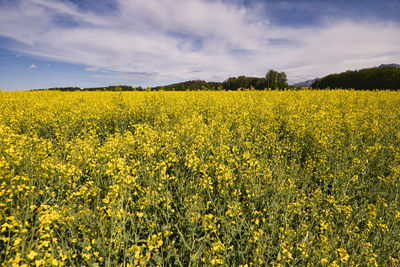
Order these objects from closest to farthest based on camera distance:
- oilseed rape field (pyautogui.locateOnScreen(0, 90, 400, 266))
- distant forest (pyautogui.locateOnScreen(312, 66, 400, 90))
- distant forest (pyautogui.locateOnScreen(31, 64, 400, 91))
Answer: oilseed rape field (pyautogui.locateOnScreen(0, 90, 400, 266))
distant forest (pyautogui.locateOnScreen(31, 64, 400, 91))
distant forest (pyautogui.locateOnScreen(312, 66, 400, 90))

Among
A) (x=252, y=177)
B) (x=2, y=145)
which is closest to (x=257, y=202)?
(x=252, y=177)

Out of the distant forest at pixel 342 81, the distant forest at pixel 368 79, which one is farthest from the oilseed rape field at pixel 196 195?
the distant forest at pixel 368 79

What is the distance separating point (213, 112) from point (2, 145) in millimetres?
6290

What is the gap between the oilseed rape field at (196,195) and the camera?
2105mm

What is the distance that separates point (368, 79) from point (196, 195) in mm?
35534

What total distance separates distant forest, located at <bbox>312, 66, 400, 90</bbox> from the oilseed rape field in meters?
21.7

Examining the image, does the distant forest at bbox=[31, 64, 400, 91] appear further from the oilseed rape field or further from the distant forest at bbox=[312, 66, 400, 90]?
the oilseed rape field

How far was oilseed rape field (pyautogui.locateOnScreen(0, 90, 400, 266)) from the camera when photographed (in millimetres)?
2105

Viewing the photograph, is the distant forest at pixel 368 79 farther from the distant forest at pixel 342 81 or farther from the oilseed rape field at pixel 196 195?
the oilseed rape field at pixel 196 195

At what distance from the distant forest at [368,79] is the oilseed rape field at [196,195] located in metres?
21.7

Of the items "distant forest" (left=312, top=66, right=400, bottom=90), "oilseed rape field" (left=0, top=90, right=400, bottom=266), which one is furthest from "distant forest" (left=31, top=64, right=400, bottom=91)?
"oilseed rape field" (left=0, top=90, right=400, bottom=266)

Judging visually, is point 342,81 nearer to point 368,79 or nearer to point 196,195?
point 368,79

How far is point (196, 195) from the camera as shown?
2445mm

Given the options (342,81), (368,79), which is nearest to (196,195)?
(368,79)
